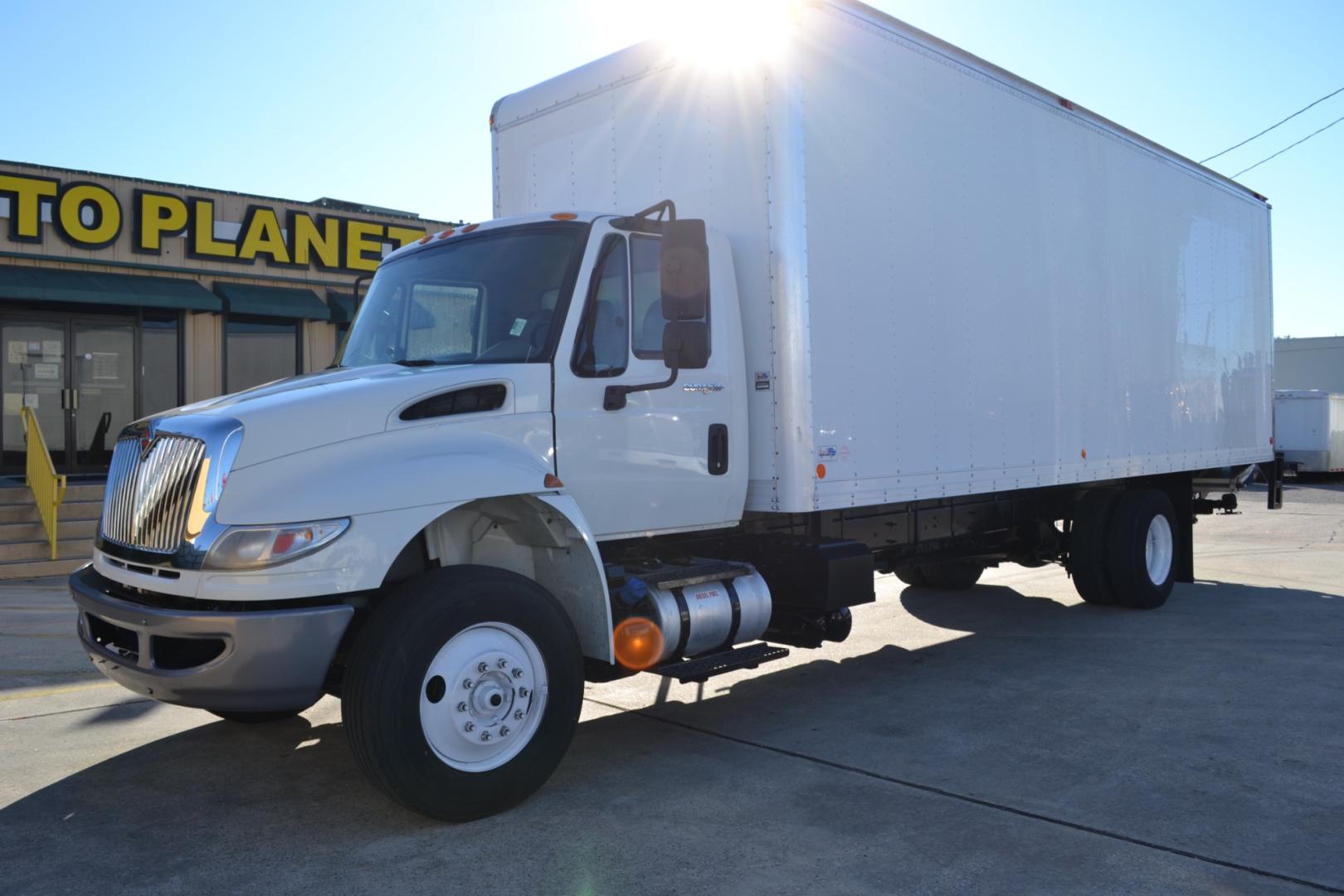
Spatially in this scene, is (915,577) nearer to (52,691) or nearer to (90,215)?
(52,691)

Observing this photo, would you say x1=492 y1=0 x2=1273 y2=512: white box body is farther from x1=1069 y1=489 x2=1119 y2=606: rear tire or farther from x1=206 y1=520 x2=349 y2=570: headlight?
x1=206 y1=520 x2=349 y2=570: headlight

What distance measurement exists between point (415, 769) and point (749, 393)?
281cm

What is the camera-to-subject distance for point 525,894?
3779 millimetres

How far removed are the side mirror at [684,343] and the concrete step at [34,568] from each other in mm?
10688

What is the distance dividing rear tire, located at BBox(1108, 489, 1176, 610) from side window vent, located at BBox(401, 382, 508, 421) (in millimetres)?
6795

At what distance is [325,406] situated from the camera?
440cm

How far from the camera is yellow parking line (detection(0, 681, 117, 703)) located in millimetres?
6770

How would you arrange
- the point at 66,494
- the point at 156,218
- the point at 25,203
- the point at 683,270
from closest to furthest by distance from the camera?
the point at 683,270 < the point at 66,494 < the point at 25,203 < the point at 156,218

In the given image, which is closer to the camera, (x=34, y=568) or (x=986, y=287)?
(x=986, y=287)

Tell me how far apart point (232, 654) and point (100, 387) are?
51.4 feet

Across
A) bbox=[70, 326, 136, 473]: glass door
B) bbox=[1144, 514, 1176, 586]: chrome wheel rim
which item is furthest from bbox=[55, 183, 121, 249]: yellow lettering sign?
bbox=[1144, 514, 1176, 586]: chrome wheel rim

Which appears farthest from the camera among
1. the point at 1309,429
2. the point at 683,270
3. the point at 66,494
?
the point at 1309,429

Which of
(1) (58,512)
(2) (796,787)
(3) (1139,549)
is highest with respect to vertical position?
(1) (58,512)

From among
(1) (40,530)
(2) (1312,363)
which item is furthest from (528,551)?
(2) (1312,363)
